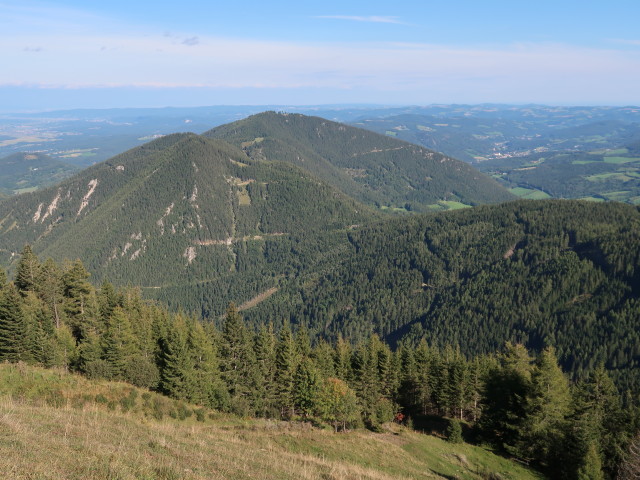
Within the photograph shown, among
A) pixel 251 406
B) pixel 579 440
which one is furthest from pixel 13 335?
pixel 579 440

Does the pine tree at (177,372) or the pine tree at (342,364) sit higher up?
the pine tree at (177,372)

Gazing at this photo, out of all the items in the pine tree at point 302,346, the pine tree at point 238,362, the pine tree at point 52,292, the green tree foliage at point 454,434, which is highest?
the pine tree at point 52,292

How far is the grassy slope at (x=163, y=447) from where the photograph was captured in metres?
16.6

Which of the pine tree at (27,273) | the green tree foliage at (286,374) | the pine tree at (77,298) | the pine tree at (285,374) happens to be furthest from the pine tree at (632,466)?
the pine tree at (27,273)

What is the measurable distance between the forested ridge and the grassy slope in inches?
225

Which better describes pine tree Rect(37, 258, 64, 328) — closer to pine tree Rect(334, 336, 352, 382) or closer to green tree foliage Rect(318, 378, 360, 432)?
green tree foliage Rect(318, 378, 360, 432)

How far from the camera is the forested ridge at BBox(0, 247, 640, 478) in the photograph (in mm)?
52062

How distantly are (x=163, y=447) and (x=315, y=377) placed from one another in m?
42.3

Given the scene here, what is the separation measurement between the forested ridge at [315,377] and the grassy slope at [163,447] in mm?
5711

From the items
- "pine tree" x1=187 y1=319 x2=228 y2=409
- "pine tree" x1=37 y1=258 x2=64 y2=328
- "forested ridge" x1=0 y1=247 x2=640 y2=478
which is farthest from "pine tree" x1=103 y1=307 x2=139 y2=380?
"pine tree" x1=37 y1=258 x2=64 y2=328

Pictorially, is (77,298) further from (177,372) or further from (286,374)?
(286,374)

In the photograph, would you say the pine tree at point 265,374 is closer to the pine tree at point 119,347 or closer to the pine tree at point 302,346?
the pine tree at point 302,346

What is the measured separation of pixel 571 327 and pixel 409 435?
143 m

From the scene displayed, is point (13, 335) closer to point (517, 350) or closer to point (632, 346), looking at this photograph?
point (517, 350)
